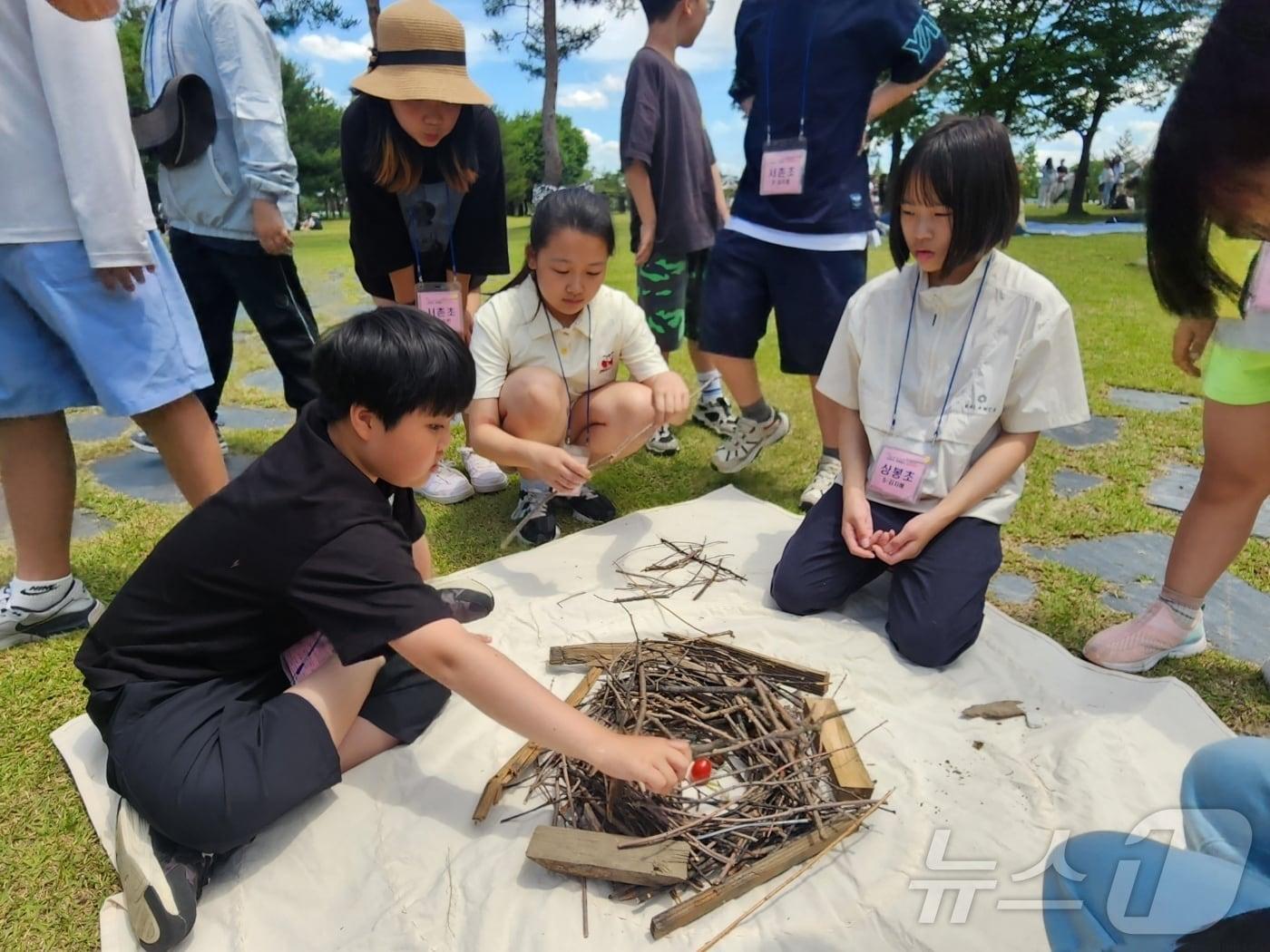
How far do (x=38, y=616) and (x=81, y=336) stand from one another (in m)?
0.87

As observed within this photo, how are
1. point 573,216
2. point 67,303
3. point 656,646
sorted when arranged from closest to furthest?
1. point 67,303
2. point 656,646
3. point 573,216

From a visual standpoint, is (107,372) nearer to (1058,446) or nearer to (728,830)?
(728,830)

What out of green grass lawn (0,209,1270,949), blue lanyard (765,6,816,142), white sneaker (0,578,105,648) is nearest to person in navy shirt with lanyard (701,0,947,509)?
blue lanyard (765,6,816,142)

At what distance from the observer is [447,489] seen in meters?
3.43

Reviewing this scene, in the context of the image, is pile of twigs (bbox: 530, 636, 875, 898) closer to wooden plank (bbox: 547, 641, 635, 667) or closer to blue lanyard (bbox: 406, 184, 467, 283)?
wooden plank (bbox: 547, 641, 635, 667)

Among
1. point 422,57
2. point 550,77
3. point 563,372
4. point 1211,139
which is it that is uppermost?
point 550,77

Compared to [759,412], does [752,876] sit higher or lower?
lower

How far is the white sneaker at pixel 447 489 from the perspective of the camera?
3.42 metres

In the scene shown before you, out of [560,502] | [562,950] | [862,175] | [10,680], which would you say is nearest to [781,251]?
[862,175]

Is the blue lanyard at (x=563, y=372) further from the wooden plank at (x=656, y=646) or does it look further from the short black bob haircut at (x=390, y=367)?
the short black bob haircut at (x=390, y=367)

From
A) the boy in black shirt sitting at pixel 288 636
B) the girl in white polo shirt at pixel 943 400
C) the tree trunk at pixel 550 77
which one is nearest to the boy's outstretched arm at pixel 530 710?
the boy in black shirt sitting at pixel 288 636

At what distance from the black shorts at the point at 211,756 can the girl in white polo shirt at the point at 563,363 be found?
1.17 m

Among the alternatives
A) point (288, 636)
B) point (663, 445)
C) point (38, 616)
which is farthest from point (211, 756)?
point (663, 445)

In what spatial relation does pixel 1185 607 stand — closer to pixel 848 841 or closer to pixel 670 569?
pixel 848 841
